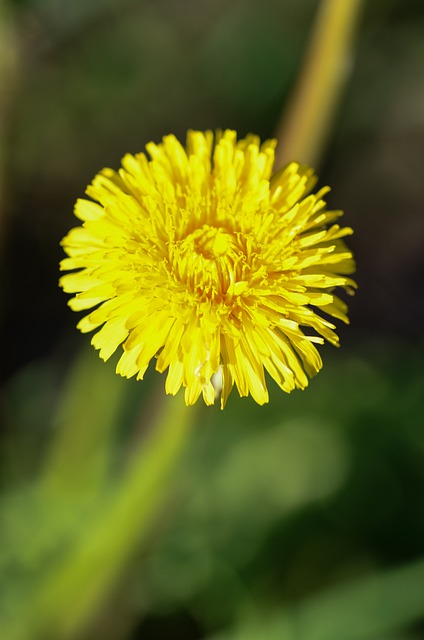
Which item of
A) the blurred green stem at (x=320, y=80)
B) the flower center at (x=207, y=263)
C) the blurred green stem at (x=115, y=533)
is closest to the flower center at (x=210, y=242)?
the flower center at (x=207, y=263)

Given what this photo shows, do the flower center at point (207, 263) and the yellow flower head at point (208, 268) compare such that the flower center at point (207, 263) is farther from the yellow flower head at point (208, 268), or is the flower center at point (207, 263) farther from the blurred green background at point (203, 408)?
the blurred green background at point (203, 408)

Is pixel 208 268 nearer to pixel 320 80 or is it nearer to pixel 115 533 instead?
pixel 115 533

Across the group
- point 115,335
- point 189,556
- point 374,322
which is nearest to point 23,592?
point 189,556

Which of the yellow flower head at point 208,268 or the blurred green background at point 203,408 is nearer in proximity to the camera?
the yellow flower head at point 208,268

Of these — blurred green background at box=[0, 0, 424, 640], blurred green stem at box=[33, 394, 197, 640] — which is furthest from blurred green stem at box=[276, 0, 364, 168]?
blurred green stem at box=[33, 394, 197, 640]

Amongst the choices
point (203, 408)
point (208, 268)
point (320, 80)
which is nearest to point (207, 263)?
point (208, 268)

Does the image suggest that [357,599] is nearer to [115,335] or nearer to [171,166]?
[115,335]
